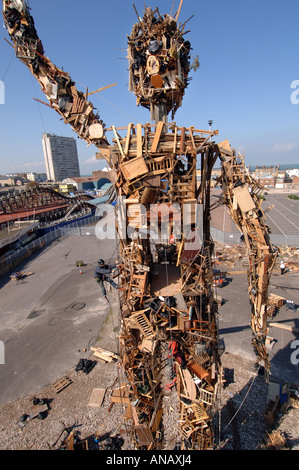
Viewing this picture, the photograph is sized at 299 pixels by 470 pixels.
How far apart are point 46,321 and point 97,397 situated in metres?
9.06

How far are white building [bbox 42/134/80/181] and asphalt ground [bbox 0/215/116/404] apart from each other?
171m

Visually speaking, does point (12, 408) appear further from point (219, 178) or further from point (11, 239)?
point (11, 239)

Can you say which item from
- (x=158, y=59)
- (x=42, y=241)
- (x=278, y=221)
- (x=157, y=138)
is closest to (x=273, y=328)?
(x=157, y=138)

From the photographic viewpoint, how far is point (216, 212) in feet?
182

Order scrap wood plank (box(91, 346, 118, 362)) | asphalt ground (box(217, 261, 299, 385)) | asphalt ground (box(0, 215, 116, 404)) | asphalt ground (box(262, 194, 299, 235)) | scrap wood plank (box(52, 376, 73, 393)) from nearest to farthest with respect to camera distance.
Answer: scrap wood plank (box(52, 376, 73, 393))
asphalt ground (box(217, 261, 299, 385))
asphalt ground (box(0, 215, 116, 404))
scrap wood plank (box(91, 346, 118, 362))
asphalt ground (box(262, 194, 299, 235))

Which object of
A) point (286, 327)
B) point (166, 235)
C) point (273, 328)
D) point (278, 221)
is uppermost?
point (166, 235)

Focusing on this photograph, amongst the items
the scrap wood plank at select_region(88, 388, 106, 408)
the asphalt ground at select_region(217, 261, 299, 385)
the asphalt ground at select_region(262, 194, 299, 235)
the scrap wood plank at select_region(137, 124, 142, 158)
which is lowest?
the scrap wood plank at select_region(88, 388, 106, 408)

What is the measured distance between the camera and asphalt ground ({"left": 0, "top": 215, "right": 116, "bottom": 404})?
14234mm

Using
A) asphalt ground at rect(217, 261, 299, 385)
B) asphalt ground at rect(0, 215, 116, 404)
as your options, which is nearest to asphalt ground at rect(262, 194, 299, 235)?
asphalt ground at rect(217, 261, 299, 385)

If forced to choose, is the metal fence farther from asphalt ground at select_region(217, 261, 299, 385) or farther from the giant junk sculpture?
the giant junk sculpture

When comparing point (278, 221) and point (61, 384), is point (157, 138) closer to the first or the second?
point (61, 384)

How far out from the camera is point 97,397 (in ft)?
40.4

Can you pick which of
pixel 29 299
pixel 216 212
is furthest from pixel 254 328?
pixel 216 212
